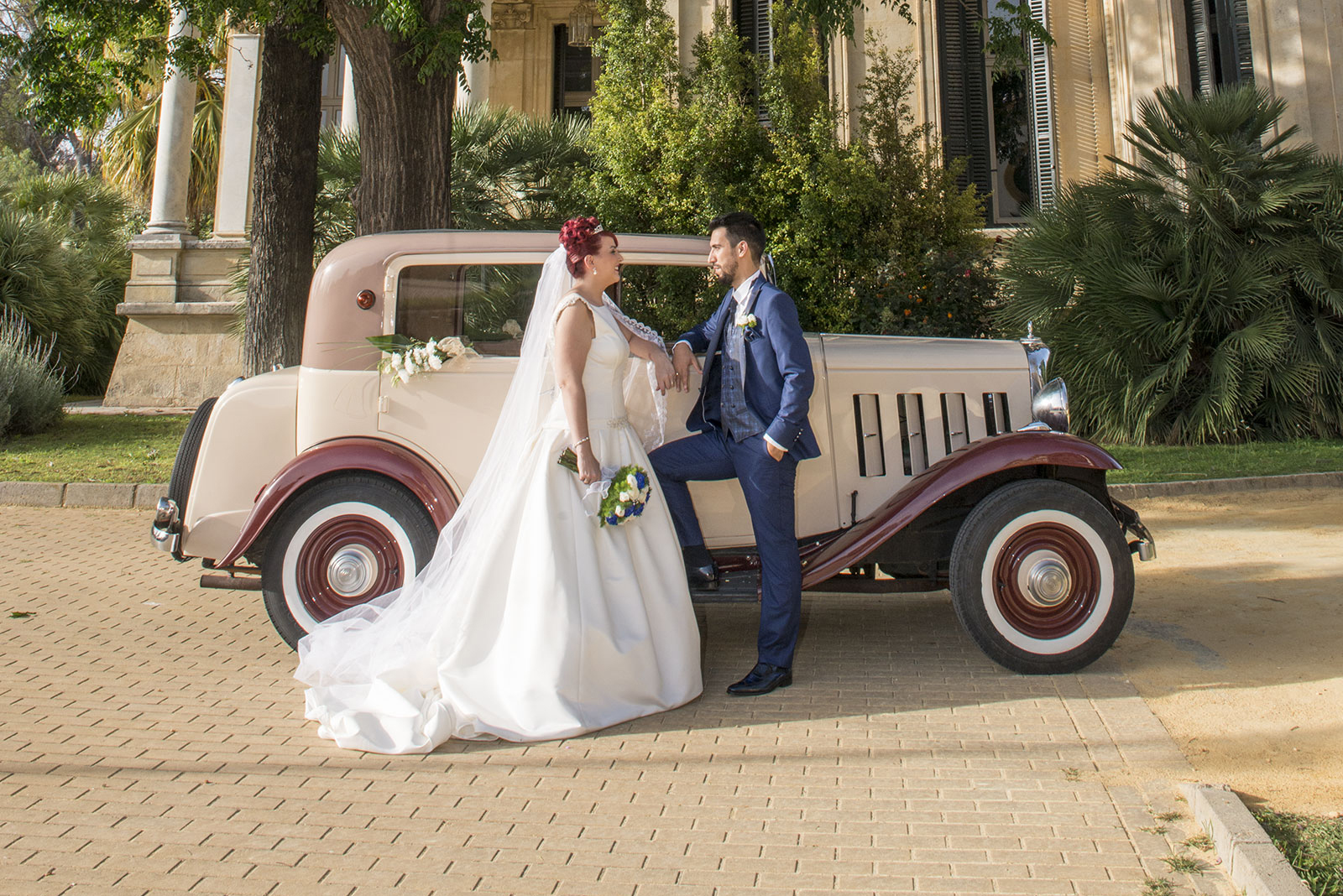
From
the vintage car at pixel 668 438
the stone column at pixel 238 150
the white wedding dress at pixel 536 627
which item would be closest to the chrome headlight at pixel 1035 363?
the vintage car at pixel 668 438

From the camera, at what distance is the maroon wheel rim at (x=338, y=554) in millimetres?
5090

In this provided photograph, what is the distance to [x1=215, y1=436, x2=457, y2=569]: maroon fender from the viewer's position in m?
4.94

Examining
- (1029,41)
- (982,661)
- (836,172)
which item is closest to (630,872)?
(982,661)

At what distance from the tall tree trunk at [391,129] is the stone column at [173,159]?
431 inches

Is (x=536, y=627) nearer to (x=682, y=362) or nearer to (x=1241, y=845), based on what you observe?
(x=682, y=362)

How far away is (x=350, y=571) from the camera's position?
5102 millimetres

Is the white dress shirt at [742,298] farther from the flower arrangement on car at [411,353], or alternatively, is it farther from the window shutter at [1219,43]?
the window shutter at [1219,43]

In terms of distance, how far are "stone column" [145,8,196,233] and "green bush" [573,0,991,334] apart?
28.2 ft

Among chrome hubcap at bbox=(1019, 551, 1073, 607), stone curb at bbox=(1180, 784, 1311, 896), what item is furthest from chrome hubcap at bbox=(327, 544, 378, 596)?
stone curb at bbox=(1180, 784, 1311, 896)

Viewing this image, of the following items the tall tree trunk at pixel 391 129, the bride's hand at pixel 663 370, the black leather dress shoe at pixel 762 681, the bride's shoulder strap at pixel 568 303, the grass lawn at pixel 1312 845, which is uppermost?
the tall tree trunk at pixel 391 129

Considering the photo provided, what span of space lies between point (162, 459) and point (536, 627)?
8.93 m

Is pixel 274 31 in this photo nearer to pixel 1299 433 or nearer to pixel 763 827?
pixel 763 827

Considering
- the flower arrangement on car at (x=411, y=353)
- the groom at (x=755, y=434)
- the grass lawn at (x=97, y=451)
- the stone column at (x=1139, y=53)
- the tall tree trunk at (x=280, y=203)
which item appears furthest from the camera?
the stone column at (x=1139, y=53)

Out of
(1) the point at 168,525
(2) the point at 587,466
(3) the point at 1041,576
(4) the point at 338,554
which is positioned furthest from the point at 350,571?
(3) the point at 1041,576
